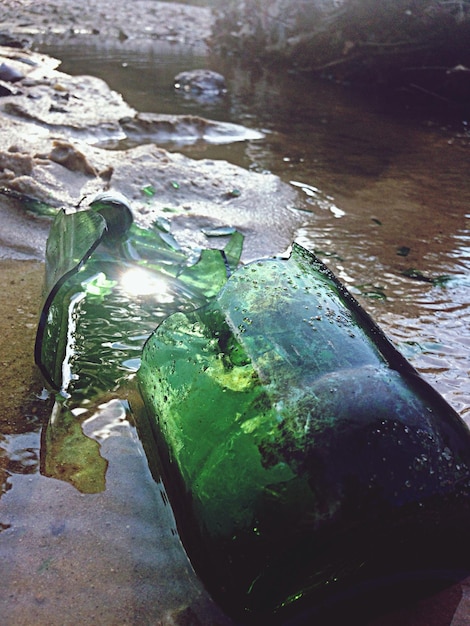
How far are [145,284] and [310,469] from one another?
38.2 inches

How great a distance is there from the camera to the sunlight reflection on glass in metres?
1.68

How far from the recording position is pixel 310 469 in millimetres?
840

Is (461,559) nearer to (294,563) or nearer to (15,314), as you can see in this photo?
(294,563)

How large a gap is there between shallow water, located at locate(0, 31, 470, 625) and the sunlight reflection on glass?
0.36 metres

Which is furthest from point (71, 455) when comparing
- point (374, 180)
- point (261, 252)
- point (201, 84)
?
point (201, 84)

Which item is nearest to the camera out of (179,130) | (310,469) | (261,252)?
(310,469)

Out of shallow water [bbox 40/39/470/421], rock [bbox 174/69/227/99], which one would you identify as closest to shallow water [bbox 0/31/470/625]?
shallow water [bbox 40/39/470/421]

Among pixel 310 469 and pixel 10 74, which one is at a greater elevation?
pixel 310 469

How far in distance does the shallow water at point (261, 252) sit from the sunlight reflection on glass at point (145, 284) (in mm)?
364

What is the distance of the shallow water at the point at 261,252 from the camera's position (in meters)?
0.97

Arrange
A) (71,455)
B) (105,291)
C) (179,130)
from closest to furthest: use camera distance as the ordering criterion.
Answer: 1. (71,455)
2. (105,291)
3. (179,130)

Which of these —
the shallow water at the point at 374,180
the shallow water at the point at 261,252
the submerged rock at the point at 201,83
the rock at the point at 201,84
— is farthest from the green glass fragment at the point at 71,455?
the submerged rock at the point at 201,83

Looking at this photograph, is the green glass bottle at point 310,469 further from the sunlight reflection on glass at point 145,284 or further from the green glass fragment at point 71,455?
the sunlight reflection on glass at point 145,284

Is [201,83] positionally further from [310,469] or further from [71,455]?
[310,469]
